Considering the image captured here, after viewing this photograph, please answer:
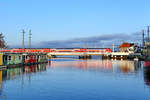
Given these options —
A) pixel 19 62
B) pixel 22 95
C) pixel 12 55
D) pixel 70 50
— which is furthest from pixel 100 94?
pixel 70 50

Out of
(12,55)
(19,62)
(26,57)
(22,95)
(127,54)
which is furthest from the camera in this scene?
(127,54)

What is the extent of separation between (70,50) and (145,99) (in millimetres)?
135359

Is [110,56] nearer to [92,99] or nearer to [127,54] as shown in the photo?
[127,54]

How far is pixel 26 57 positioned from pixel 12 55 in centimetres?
1265

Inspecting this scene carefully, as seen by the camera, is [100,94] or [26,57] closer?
[100,94]

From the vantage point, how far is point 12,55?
177ft

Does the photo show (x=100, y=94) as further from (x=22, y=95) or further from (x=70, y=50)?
(x=70, y=50)

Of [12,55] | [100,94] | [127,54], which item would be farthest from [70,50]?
[100,94]

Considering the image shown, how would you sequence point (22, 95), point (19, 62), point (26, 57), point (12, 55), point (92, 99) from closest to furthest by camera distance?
point (92, 99) → point (22, 95) → point (12, 55) → point (19, 62) → point (26, 57)

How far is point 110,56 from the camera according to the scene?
158750 millimetres

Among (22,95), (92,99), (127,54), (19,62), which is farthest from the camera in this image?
(127,54)

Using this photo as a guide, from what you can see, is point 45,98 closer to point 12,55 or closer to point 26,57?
point 12,55

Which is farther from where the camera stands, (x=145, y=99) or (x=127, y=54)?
(x=127, y=54)

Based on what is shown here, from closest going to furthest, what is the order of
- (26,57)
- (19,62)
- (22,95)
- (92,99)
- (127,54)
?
1. (92,99)
2. (22,95)
3. (19,62)
4. (26,57)
5. (127,54)
